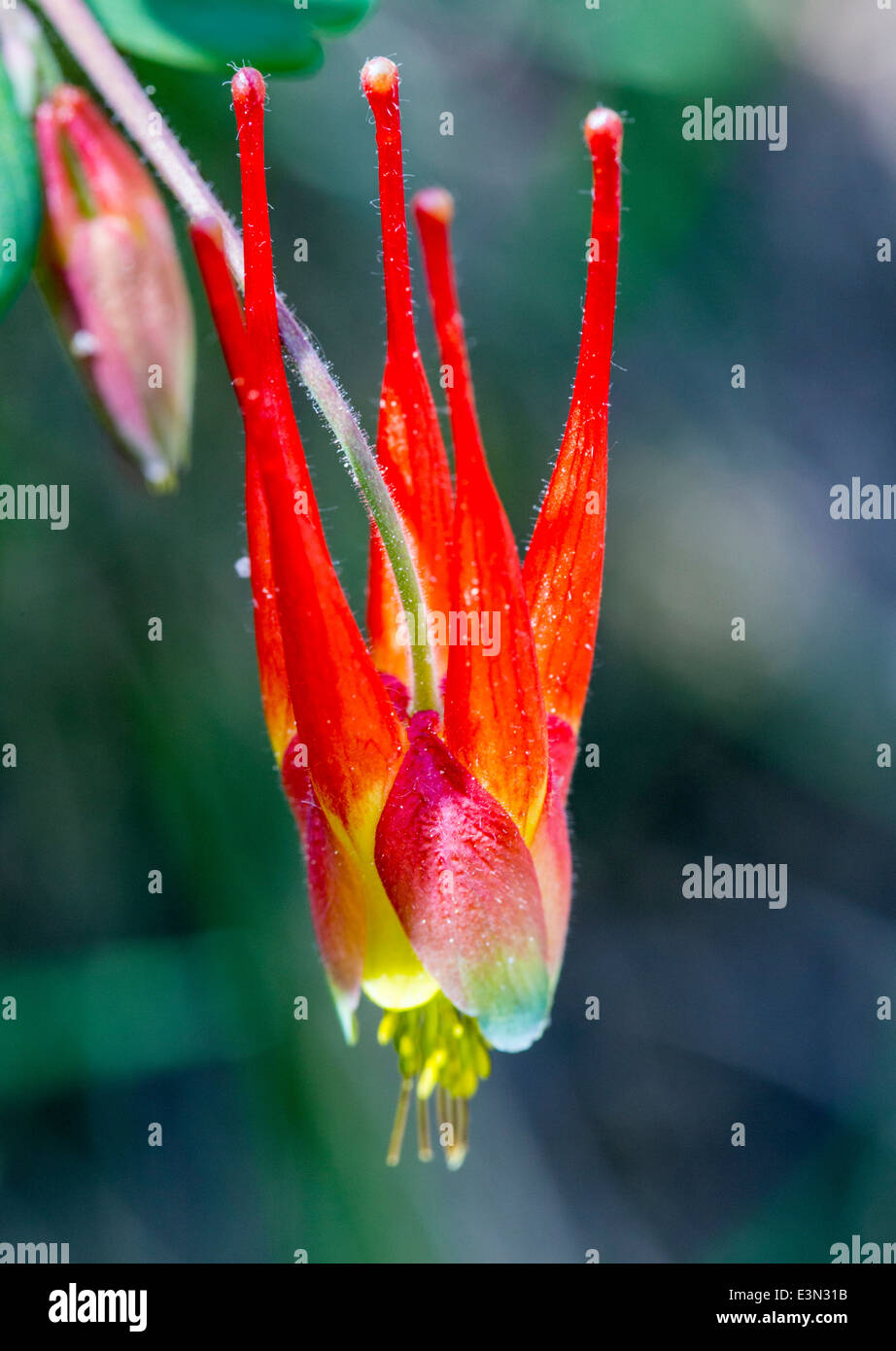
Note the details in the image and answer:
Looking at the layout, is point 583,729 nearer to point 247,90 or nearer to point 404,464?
point 404,464

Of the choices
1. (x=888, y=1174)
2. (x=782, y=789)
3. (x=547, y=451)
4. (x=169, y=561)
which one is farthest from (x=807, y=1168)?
(x=169, y=561)

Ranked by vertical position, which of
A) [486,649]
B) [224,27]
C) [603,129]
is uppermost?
[224,27]

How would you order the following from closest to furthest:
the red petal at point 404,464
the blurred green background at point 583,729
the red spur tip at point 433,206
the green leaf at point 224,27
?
the red spur tip at point 433,206 → the red petal at point 404,464 → the green leaf at point 224,27 → the blurred green background at point 583,729

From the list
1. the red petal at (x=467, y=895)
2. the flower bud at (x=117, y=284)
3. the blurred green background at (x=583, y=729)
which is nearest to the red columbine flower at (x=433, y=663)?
the red petal at (x=467, y=895)

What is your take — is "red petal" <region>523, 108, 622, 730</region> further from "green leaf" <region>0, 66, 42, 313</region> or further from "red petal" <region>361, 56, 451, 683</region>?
"green leaf" <region>0, 66, 42, 313</region>

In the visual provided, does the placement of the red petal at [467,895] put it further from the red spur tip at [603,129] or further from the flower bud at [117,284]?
the red spur tip at [603,129]

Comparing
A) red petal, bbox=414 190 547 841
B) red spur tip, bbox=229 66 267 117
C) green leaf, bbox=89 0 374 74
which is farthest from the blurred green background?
red petal, bbox=414 190 547 841

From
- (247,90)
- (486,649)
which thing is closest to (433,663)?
(486,649)
